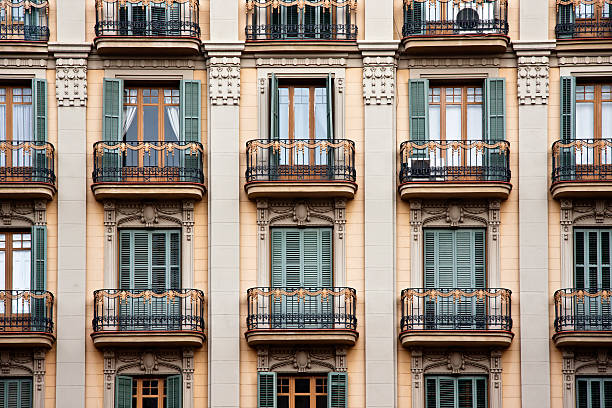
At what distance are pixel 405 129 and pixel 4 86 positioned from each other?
1064 centimetres

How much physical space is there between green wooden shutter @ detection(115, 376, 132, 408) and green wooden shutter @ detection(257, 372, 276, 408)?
10.7ft

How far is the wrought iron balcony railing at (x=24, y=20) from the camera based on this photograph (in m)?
34.5

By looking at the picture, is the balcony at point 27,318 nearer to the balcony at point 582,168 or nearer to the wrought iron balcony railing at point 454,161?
the wrought iron balcony railing at point 454,161

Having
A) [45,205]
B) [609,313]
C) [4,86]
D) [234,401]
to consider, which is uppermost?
[4,86]

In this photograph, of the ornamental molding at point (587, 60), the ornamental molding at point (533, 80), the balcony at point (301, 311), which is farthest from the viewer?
the ornamental molding at point (587, 60)

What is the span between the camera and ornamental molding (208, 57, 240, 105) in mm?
34344

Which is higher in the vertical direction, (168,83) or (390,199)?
(168,83)

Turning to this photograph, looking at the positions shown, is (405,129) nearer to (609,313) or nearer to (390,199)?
(390,199)

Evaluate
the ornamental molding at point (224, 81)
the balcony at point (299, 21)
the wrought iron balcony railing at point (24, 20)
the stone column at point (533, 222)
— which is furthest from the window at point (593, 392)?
the wrought iron balcony railing at point (24, 20)

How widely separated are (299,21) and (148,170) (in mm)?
5584

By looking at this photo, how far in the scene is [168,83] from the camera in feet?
114

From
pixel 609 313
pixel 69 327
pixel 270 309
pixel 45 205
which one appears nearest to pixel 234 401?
pixel 270 309

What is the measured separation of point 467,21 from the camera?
3441 centimetres

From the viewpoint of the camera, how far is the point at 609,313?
3294 cm
